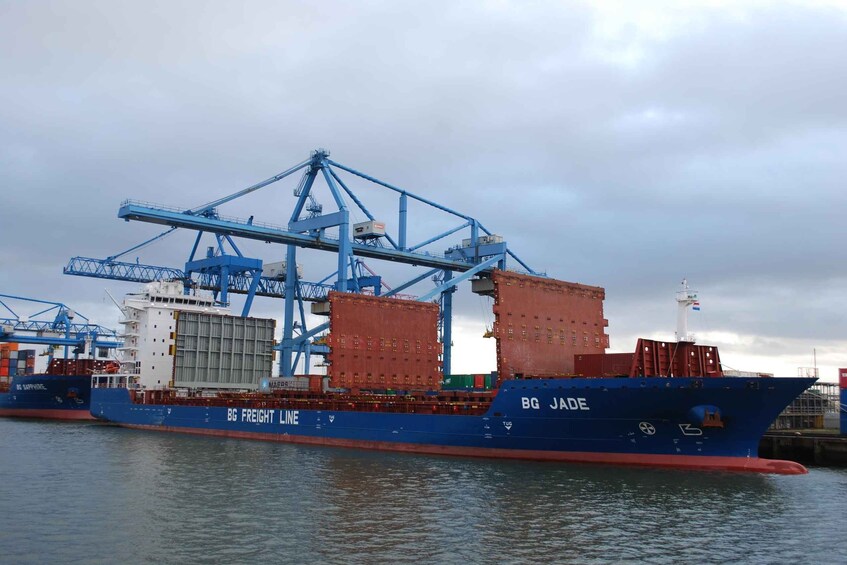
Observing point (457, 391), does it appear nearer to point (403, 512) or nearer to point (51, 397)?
point (403, 512)

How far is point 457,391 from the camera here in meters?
38.1

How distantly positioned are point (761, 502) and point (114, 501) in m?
18.7

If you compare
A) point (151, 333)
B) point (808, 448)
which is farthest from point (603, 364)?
point (151, 333)

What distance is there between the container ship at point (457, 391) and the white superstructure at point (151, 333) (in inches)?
3.8

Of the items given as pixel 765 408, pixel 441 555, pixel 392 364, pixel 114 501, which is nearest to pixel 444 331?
pixel 392 364

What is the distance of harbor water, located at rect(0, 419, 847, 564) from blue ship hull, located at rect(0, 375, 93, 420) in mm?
32509

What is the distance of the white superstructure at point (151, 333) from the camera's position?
51.6 meters

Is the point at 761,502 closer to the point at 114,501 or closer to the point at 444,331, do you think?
the point at 114,501

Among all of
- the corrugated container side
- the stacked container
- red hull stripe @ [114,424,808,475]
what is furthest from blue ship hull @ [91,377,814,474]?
the corrugated container side

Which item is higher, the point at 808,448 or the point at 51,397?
the point at 51,397

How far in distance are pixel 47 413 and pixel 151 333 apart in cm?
2054

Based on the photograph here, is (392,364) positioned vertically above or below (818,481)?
above

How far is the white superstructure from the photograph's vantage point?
5159 cm

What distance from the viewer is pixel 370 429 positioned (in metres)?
35.9
